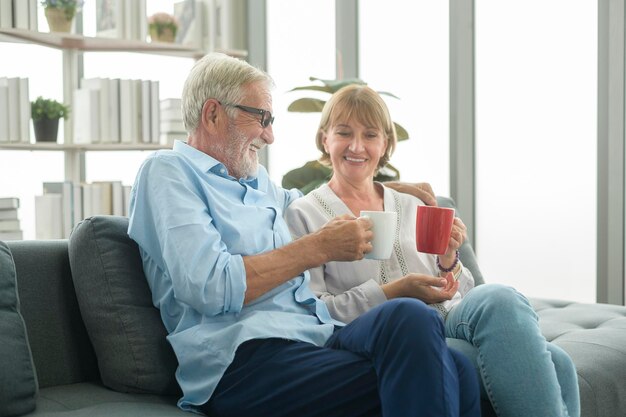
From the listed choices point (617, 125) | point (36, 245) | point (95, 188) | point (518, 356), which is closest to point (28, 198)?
point (95, 188)

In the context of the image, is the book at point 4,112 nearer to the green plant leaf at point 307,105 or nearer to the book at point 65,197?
the book at point 65,197

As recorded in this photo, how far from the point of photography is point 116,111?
13.6ft

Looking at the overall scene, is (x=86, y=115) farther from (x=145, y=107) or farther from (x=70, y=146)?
(x=145, y=107)

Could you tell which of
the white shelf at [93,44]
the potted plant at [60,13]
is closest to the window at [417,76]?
the white shelf at [93,44]

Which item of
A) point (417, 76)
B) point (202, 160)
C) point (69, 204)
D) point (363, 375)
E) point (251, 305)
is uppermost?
point (417, 76)

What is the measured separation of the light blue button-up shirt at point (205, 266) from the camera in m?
1.65

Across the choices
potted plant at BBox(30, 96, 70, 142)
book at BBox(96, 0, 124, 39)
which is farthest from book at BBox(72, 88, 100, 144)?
book at BBox(96, 0, 124, 39)

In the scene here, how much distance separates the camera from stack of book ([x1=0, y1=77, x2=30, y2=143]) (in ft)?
12.5

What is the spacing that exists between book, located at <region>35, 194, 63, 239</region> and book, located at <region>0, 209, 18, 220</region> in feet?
0.56

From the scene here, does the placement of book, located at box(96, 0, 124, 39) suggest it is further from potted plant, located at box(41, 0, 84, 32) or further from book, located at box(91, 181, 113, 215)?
book, located at box(91, 181, 113, 215)

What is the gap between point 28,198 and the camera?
4.43 meters

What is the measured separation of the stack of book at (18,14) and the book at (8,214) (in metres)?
0.86

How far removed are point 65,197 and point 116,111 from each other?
20.5 inches

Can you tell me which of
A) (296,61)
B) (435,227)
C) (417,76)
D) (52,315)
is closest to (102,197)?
(296,61)
